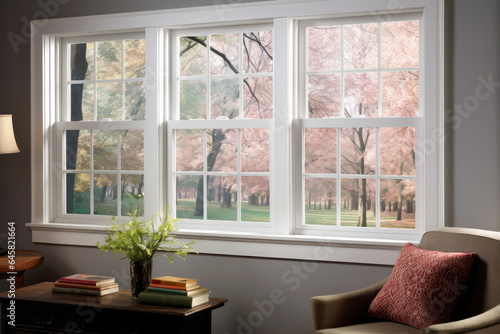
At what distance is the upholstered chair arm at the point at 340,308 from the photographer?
308cm

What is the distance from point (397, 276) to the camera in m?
3.15

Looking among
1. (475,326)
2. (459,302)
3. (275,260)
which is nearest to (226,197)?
(275,260)

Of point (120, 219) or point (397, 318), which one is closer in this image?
point (397, 318)

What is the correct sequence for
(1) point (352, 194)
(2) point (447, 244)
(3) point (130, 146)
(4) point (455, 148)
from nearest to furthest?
(2) point (447, 244) → (4) point (455, 148) → (1) point (352, 194) → (3) point (130, 146)

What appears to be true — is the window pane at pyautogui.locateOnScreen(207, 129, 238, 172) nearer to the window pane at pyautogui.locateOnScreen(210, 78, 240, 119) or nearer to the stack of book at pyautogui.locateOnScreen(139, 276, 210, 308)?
the window pane at pyautogui.locateOnScreen(210, 78, 240, 119)

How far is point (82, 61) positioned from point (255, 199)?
5.65ft

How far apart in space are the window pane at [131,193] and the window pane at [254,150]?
0.79 meters

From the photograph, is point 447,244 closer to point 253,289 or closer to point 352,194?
point 352,194

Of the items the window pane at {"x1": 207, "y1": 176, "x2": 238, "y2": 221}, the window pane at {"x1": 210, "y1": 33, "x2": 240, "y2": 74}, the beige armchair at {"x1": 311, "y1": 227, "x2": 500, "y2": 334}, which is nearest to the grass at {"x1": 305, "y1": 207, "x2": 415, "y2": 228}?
the beige armchair at {"x1": 311, "y1": 227, "x2": 500, "y2": 334}

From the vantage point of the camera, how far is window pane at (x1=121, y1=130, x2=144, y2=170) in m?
4.31

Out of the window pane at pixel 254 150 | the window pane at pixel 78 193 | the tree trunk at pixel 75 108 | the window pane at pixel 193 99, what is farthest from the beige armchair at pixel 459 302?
the tree trunk at pixel 75 108

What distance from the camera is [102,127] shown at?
4.39 m

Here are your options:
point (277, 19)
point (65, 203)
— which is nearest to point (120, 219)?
point (65, 203)

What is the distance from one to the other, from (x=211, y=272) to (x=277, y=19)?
5.75ft
